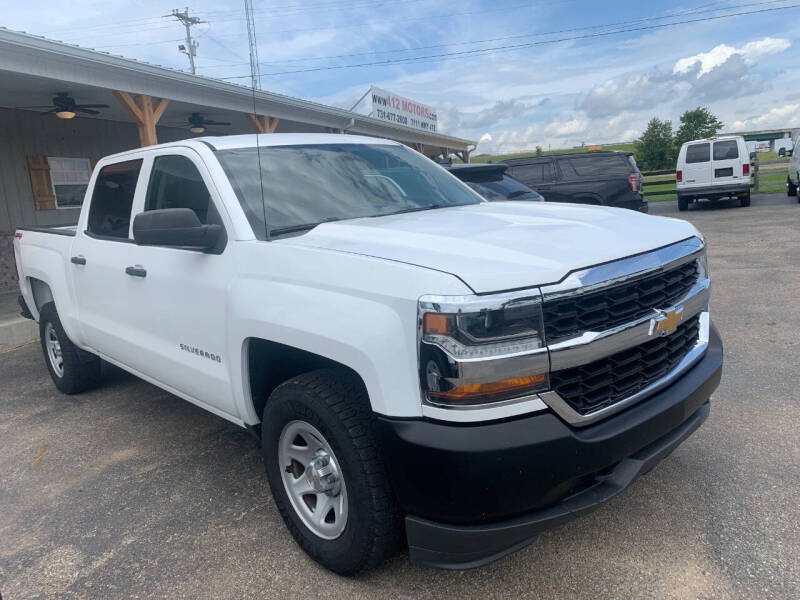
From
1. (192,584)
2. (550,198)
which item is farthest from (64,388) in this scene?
(550,198)

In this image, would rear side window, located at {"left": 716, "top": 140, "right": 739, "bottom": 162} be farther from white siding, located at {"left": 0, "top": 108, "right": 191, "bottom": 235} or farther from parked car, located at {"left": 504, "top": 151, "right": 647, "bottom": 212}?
white siding, located at {"left": 0, "top": 108, "right": 191, "bottom": 235}

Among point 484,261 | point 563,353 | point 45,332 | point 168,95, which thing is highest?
point 168,95

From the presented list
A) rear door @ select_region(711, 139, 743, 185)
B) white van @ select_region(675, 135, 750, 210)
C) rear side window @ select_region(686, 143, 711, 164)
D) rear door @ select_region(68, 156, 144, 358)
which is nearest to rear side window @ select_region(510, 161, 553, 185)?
white van @ select_region(675, 135, 750, 210)

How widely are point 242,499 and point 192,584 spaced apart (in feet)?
2.26

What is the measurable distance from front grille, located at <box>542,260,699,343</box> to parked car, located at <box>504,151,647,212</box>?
9.28 m

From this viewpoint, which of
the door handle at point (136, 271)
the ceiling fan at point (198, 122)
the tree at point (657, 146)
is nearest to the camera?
the door handle at point (136, 271)

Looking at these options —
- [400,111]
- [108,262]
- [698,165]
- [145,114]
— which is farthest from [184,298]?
[400,111]

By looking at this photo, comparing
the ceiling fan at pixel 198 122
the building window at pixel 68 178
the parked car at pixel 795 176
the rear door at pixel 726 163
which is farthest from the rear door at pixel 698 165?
the building window at pixel 68 178

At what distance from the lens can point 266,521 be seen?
9.91 feet

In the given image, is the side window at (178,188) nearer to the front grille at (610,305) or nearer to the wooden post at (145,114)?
the front grille at (610,305)

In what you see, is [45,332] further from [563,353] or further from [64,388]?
[563,353]

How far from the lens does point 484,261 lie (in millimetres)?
2119

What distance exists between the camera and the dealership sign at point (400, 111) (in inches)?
952

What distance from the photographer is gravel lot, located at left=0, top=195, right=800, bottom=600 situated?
2.45 meters
